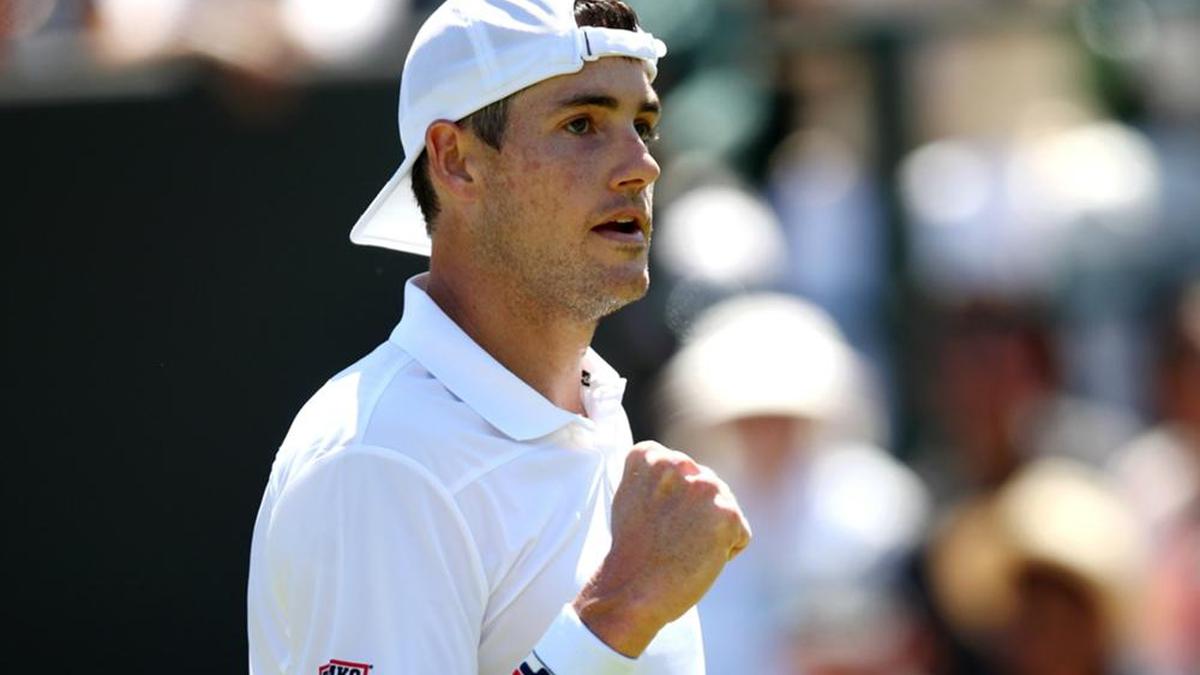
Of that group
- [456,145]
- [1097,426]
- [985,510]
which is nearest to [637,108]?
[456,145]

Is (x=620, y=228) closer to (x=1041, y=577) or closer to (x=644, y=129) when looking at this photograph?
(x=644, y=129)

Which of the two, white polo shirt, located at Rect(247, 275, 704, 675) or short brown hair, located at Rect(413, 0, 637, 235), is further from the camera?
short brown hair, located at Rect(413, 0, 637, 235)

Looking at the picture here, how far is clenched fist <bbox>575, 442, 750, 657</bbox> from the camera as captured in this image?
2004 millimetres

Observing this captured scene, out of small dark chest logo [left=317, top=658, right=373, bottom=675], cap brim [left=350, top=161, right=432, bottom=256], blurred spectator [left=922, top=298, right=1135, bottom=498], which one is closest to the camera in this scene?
small dark chest logo [left=317, top=658, right=373, bottom=675]

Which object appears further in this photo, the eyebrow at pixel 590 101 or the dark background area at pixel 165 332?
the dark background area at pixel 165 332

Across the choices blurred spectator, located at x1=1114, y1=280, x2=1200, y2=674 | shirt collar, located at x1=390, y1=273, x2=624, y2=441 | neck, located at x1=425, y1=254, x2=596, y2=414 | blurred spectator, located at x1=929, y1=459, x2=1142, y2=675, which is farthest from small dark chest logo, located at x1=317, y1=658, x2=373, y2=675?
blurred spectator, located at x1=1114, y1=280, x2=1200, y2=674

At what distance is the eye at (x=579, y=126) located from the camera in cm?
232

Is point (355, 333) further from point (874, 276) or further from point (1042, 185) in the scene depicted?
point (1042, 185)

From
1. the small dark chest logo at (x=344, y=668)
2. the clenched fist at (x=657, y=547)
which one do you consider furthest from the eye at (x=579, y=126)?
the small dark chest logo at (x=344, y=668)

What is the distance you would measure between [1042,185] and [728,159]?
2.14 feet

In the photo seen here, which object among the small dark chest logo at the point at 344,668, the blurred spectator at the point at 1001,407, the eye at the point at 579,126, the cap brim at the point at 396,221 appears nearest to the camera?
the small dark chest logo at the point at 344,668

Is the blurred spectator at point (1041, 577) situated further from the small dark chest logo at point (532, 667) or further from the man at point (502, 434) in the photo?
the small dark chest logo at point (532, 667)

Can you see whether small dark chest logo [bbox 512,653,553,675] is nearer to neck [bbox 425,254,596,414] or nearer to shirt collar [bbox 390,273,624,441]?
shirt collar [bbox 390,273,624,441]

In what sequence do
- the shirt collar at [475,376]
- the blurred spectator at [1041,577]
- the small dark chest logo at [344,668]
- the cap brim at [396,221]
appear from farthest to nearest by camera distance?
the blurred spectator at [1041,577] → the cap brim at [396,221] → the shirt collar at [475,376] → the small dark chest logo at [344,668]
